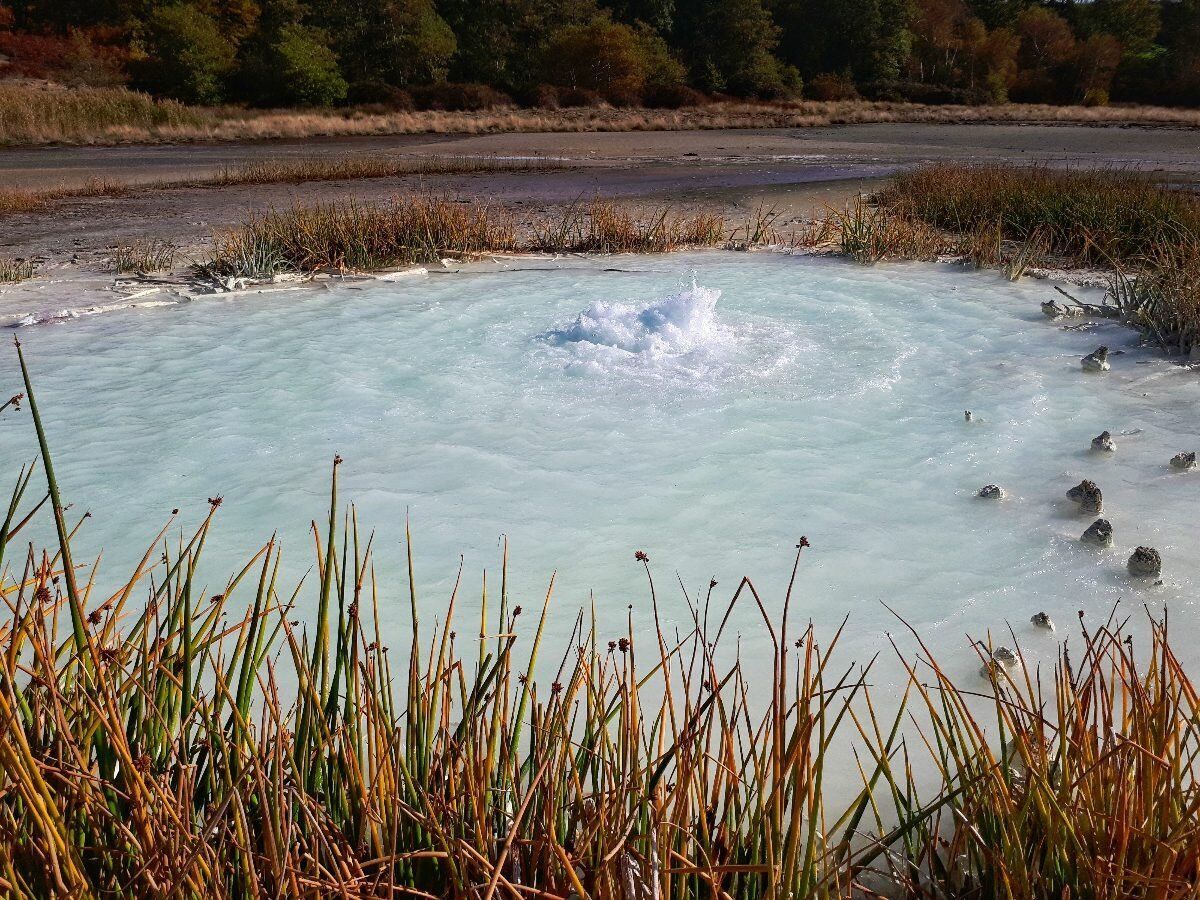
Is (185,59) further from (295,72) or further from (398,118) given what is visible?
(398,118)

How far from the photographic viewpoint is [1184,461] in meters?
4.59

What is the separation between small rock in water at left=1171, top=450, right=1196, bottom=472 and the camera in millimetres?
4574

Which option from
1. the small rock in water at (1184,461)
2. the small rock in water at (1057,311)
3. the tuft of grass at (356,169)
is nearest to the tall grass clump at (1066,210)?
the small rock in water at (1057,311)

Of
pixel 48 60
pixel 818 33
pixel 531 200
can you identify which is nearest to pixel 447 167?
pixel 531 200

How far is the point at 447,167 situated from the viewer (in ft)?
66.0

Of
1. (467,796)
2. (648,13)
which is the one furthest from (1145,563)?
(648,13)

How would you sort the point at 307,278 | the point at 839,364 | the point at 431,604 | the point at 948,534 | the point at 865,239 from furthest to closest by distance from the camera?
the point at 865,239 → the point at 307,278 → the point at 839,364 → the point at 948,534 → the point at 431,604

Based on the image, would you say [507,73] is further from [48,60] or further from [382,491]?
[382,491]

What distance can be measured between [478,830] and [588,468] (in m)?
3.33

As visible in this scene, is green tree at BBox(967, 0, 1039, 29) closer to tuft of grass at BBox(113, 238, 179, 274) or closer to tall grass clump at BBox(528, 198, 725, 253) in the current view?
tall grass clump at BBox(528, 198, 725, 253)

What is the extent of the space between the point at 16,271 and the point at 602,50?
4028cm

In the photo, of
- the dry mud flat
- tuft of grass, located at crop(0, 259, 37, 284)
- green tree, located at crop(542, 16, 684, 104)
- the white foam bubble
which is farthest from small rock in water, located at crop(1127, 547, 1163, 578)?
green tree, located at crop(542, 16, 684, 104)

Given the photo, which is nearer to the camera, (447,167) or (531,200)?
(531,200)

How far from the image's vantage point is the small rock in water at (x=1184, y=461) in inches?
180
